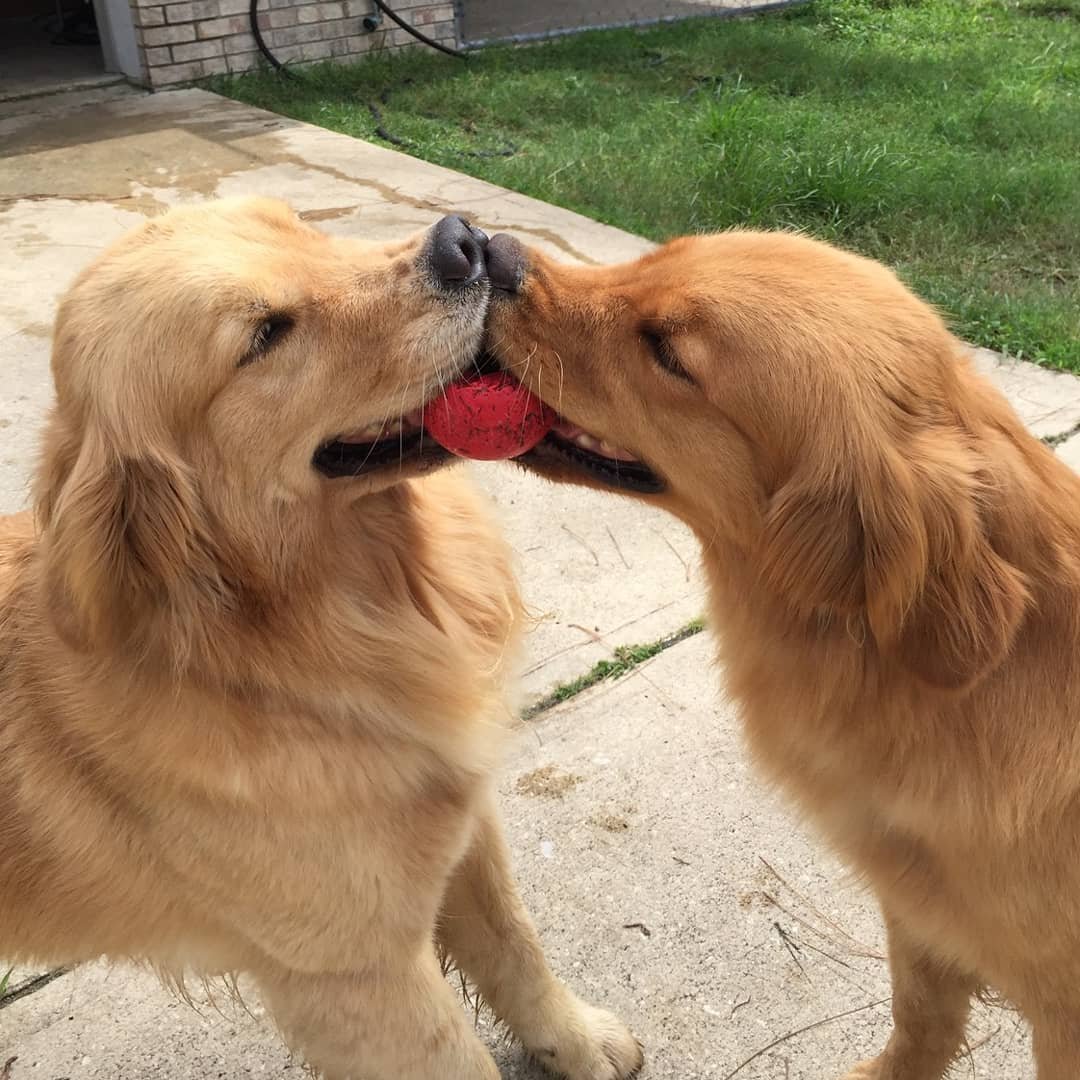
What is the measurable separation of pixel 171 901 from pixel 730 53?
9.46m

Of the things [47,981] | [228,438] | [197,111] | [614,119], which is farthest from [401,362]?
[197,111]

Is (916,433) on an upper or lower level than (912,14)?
upper

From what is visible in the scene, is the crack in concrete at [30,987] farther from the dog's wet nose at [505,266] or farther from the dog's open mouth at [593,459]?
the dog's wet nose at [505,266]

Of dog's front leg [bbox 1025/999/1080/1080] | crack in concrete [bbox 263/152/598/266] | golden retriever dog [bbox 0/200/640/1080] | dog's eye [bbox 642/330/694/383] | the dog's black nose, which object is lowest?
crack in concrete [bbox 263/152/598/266]

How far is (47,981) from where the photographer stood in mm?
2475

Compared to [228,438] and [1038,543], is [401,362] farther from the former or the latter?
[1038,543]

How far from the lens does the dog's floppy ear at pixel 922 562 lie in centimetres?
171

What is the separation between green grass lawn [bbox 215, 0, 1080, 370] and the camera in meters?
5.70

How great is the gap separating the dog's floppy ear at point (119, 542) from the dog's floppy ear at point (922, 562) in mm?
1064

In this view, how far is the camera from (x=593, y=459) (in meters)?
2.13

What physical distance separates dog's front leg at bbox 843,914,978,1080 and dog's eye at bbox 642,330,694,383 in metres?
1.15

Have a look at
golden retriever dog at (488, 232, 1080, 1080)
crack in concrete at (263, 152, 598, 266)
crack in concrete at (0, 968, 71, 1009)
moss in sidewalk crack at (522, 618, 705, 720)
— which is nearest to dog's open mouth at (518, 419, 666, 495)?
golden retriever dog at (488, 232, 1080, 1080)

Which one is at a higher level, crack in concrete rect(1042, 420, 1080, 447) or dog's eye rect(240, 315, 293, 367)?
dog's eye rect(240, 315, 293, 367)

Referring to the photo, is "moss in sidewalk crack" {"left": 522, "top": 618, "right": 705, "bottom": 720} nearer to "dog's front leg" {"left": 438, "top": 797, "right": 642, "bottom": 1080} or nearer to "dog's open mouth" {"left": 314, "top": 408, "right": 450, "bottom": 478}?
"dog's front leg" {"left": 438, "top": 797, "right": 642, "bottom": 1080}
